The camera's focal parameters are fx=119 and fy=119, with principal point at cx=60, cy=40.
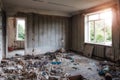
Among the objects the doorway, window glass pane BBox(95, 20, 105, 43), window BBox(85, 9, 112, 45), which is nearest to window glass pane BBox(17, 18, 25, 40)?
the doorway

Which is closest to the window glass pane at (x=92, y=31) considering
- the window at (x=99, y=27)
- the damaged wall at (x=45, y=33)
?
the window at (x=99, y=27)

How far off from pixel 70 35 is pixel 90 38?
162 cm

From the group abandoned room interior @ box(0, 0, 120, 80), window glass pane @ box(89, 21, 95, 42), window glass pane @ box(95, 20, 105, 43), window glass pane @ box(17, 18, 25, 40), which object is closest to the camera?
abandoned room interior @ box(0, 0, 120, 80)

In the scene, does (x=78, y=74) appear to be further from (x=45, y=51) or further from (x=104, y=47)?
(x=45, y=51)

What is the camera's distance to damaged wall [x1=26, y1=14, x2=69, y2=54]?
22.3ft

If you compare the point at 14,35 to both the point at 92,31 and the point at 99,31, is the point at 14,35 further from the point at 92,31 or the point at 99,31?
the point at 99,31

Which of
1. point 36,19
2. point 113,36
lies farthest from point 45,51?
point 113,36

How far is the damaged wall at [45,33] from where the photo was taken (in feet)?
22.3

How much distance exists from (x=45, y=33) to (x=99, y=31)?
311cm

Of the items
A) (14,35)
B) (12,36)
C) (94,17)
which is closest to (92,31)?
(94,17)

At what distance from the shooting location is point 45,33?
284 inches

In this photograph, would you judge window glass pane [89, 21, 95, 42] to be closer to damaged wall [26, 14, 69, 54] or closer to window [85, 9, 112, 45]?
window [85, 9, 112, 45]

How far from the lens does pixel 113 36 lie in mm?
5219

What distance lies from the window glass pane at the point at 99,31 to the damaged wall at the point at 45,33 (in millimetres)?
2138
